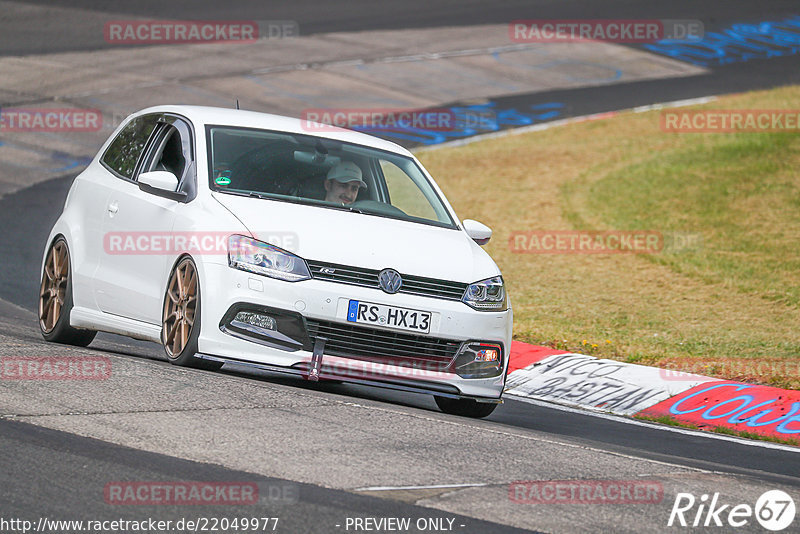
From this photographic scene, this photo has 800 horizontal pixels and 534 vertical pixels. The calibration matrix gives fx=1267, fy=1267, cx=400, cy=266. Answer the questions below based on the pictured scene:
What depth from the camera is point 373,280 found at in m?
7.73

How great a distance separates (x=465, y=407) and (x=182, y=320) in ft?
6.84

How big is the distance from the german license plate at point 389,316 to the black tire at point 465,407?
1061 millimetres

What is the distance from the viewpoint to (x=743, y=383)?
10.3 m

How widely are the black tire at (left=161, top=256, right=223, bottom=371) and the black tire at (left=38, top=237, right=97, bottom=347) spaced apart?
135cm

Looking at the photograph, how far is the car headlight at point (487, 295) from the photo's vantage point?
8.05m

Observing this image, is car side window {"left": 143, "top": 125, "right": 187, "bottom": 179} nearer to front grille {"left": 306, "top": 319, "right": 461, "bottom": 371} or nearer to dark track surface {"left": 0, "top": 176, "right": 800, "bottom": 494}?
dark track surface {"left": 0, "top": 176, "right": 800, "bottom": 494}

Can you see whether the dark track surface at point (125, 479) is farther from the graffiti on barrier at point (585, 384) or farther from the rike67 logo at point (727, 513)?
the graffiti on barrier at point (585, 384)

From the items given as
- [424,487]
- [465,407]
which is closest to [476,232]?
[465,407]

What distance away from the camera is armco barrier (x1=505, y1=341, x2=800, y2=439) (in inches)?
376

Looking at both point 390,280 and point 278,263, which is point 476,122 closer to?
point 390,280

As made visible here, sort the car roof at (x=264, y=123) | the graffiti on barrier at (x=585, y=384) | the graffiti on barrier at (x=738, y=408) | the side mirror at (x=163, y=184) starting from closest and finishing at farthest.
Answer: the side mirror at (x=163, y=184), the car roof at (x=264, y=123), the graffiti on barrier at (x=738, y=408), the graffiti on barrier at (x=585, y=384)

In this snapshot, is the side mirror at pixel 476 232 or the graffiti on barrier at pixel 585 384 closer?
the side mirror at pixel 476 232

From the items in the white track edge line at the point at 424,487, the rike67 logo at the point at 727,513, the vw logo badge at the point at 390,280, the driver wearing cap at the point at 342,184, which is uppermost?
the driver wearing cap at the point at 342,184

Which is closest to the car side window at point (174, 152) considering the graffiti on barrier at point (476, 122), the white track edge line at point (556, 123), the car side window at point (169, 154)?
the car side window at point (169, 154)
